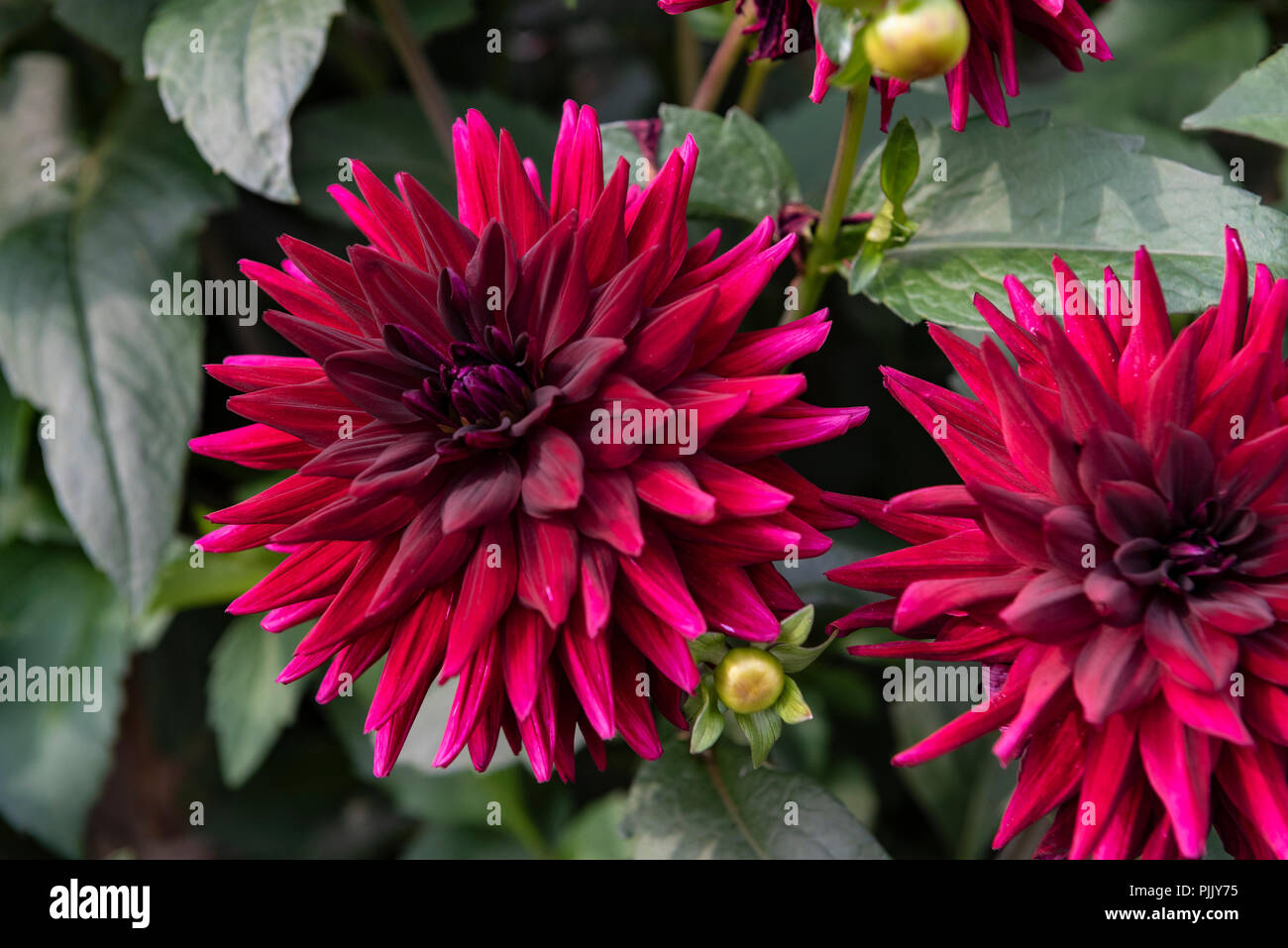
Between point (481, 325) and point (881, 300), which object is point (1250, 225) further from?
point (481, 325)

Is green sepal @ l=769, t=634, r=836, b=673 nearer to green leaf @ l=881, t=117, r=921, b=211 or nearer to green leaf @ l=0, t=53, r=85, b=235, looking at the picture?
green leaf @ l=881, t=117, r=921, b=211

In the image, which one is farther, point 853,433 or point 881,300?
Answer: point 853,433

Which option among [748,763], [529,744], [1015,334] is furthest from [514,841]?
[1015,334]

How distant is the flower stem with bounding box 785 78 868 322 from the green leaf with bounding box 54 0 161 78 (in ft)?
1.59

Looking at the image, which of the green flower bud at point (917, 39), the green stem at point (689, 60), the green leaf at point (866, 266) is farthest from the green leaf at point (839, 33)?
the green stem at point (689, 60)

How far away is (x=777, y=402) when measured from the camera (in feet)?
1.25

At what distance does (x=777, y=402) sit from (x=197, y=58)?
1.42 ft

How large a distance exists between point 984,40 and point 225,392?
64cm

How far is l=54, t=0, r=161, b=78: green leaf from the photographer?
69 centimetres

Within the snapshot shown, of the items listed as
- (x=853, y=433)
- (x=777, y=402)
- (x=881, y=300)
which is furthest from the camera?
(x=853, y=433)

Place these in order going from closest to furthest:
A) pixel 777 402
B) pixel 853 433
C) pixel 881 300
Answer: pixel 777 402, pixel 881 300, pixel 853 433

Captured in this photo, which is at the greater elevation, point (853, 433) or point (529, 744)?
point (853, 433)

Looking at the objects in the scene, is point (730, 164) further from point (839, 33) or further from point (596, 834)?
point (596, 834)

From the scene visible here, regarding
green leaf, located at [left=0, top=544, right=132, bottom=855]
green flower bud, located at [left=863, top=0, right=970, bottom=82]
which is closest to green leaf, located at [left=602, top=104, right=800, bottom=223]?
green flower bud, located at [left=863, top=0, right=970, bottom=82]
